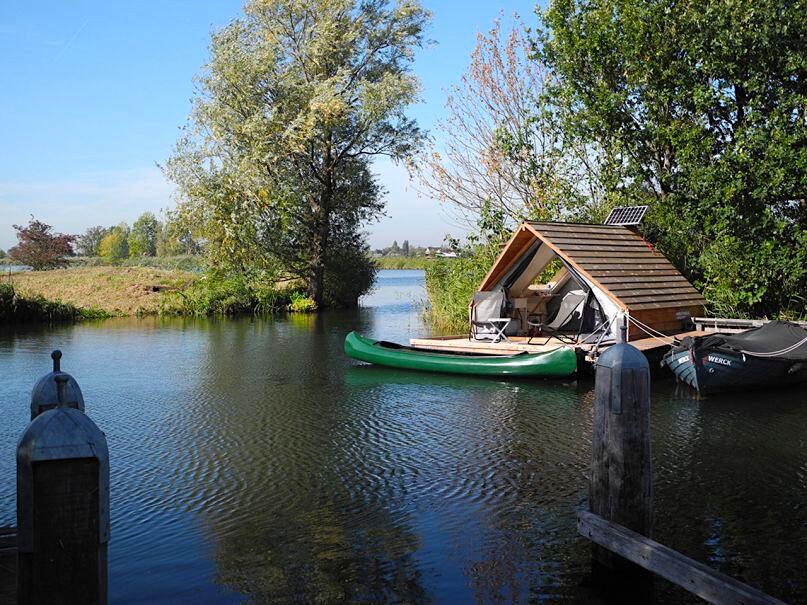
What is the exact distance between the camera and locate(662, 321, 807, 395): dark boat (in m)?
11.6

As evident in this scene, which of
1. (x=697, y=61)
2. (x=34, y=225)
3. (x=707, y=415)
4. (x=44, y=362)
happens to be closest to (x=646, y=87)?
(x=697, y=61)

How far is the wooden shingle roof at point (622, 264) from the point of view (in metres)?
13.9

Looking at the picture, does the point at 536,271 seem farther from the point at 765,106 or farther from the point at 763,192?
the point at 765,106

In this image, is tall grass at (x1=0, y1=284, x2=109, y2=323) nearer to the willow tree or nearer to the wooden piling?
the willow tree

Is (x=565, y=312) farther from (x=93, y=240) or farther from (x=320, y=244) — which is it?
(x=93, y=240)

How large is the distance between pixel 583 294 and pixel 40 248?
30244 mm

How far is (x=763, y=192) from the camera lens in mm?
15906

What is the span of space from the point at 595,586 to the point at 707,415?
6123 mm

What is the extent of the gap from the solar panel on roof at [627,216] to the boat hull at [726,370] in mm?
5224

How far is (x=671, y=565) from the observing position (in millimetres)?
4301

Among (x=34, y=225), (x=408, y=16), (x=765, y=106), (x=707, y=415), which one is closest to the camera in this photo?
(x=707, y=415)

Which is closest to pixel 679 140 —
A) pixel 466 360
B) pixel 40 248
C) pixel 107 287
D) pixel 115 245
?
pixel 466 360

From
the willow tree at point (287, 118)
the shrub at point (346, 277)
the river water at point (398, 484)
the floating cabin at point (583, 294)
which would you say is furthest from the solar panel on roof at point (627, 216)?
the shrub at point (346, 277)

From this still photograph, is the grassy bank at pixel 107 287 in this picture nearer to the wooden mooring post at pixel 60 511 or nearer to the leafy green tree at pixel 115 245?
the wooden mooring post at pixel 60 511
